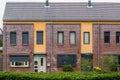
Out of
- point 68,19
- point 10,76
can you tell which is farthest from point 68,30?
point 10,76

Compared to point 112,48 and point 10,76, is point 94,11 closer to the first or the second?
point 112,48

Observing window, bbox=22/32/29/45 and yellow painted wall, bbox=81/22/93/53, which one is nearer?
window, bbox=22/32/29/45

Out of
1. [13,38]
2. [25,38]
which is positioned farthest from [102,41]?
[13,38]

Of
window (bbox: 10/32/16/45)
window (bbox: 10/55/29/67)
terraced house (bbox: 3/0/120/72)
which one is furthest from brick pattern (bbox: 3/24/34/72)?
window (bbox: 10/55/29/67)

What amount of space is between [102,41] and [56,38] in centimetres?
532

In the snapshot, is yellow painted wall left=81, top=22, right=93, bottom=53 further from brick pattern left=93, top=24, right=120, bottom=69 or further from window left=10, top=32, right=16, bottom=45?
window left=10, top=32, right=16, bottom=45

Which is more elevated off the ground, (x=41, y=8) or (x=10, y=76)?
(x=41, y=8)

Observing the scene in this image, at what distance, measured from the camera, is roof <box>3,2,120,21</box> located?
65.9m

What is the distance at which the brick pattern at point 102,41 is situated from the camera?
2586 inches

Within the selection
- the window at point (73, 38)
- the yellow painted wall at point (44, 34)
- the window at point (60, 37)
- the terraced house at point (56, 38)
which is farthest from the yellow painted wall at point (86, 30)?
the yellow painted wall at point (44, 34)

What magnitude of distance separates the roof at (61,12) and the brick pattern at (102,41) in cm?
93

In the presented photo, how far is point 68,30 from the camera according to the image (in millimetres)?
65812

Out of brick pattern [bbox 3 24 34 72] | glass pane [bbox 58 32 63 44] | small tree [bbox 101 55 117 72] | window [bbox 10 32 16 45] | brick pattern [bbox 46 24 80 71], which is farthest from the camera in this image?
glass pane [bbox 58 32 63 44]

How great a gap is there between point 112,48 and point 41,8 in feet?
31.5
